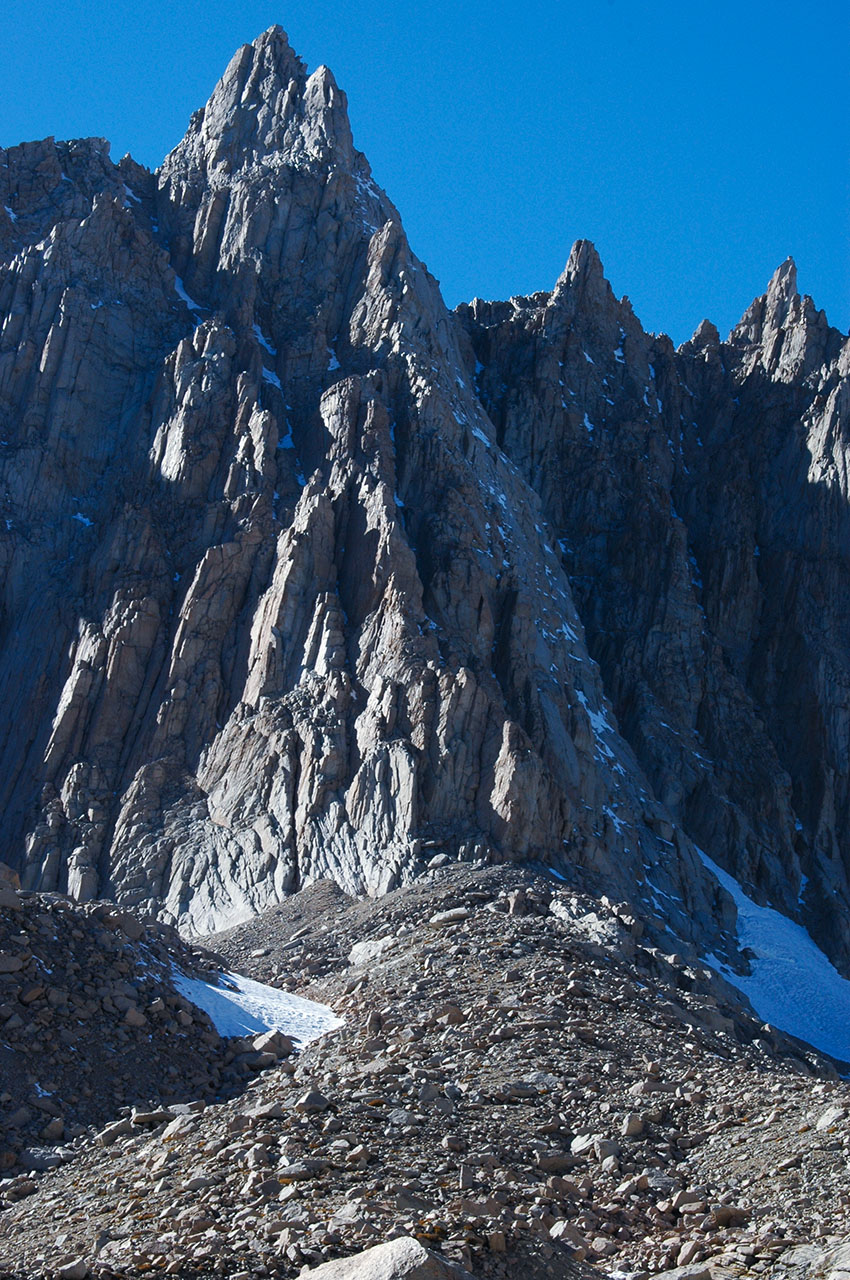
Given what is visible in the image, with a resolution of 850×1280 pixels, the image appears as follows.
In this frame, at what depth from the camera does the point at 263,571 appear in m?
59.5

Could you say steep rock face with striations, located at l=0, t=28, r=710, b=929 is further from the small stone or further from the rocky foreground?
the small stone

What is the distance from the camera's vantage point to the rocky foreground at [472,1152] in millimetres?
13406

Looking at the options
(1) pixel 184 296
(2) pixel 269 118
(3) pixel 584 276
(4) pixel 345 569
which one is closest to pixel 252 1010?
(4) pixel 345 569

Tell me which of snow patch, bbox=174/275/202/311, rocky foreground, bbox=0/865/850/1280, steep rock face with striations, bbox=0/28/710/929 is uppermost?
snow patch, bbox=174/275/202/311

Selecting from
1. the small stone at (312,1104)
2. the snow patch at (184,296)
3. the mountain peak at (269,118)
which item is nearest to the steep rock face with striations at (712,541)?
the mountain peak at (269,118)

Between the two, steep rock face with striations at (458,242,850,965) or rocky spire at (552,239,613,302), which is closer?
steep rock face with striations at (458,242,850,965)

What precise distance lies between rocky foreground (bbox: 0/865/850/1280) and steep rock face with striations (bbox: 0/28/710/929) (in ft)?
65.8

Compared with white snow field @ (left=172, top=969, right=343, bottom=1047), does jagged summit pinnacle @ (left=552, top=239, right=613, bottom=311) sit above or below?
above

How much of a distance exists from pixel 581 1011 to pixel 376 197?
67.6m

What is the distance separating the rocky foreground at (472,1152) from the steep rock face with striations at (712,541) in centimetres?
5115

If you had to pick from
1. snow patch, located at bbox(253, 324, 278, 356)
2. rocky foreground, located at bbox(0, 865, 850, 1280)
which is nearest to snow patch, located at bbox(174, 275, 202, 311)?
snow patch, located at bbox(253, 324, 278, 356)

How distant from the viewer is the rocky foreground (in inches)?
528

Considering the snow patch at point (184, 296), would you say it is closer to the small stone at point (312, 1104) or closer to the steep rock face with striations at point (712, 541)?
the steep rock face with striations at point (712, 541)

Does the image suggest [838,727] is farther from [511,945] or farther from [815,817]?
[511,945]
